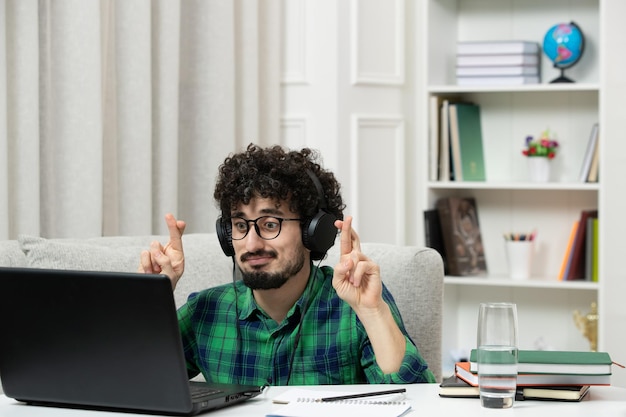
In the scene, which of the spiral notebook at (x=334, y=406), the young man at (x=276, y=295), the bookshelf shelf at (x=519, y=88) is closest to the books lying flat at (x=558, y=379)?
the spiral notebook at (x=334, y=406)

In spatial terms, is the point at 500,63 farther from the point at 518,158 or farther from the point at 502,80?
the point at 518,158

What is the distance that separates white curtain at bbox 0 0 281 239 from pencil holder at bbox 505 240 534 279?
1.02 metres

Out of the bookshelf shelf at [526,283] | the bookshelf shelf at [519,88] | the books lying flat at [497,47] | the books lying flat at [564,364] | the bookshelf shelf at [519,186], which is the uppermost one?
the books lying flat at [497,47]

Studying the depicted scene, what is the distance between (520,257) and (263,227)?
6.36ft

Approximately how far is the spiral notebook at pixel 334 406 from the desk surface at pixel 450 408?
0.02 m

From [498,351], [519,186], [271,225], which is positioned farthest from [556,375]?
[519,186]

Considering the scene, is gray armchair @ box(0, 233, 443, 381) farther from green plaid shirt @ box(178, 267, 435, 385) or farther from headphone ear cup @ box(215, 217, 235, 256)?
headphone ear cup @ box(215, 217, 235, 256)

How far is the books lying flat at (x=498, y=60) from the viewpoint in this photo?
348 centimetres

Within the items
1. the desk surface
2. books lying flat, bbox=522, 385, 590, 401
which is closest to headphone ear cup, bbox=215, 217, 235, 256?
the desk surface

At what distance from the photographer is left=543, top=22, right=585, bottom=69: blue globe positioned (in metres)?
3.44

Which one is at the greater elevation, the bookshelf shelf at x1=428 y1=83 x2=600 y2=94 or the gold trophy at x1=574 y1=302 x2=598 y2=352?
the bookshelf shelf at x1=428 y1=83 x2=600 y2=94

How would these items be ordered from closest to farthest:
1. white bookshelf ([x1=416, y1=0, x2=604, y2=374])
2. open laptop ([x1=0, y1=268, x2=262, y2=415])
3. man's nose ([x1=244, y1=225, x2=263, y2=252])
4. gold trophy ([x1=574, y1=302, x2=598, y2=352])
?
open laptop ([x1=0, y1=268, x2=262, y2=415]) → man's nose ([x1=244, y1=225, x2=263, y2=252]) → gold trophy ([x1=574, y1=302, x2=598, y2=352]) → white bookshelf ([x1=416, y1=0, x2=604, y2=374])

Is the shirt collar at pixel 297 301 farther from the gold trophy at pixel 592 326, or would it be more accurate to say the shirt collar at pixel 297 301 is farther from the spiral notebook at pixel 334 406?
the gold trophy at pixel 592 326

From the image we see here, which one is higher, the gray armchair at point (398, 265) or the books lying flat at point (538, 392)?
the gray armchair at point (398, 265)
